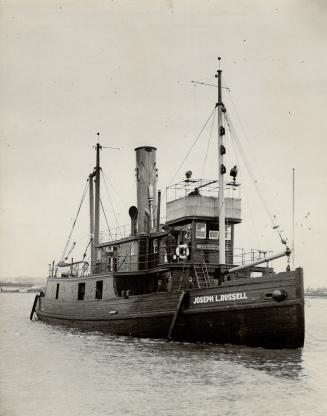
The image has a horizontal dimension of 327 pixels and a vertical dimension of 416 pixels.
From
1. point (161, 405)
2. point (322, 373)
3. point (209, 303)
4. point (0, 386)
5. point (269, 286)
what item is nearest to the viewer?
point (161, 405)

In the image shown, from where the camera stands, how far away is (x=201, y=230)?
2098 cm

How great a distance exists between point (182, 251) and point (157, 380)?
25.5ft

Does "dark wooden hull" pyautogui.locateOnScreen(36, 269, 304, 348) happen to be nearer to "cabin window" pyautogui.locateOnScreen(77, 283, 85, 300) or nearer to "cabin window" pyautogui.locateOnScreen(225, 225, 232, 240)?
"cabin window" pyautogui.locateOnScreen(225, 225, 232, 240)

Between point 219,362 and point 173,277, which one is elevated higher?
point 173,277

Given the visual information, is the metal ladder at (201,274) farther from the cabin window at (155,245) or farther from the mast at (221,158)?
the cabin window at (155,245)

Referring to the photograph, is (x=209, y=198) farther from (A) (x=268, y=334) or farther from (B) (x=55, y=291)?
(B) (x=55, y=291)

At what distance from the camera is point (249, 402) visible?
1073 cm

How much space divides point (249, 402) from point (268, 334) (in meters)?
5.83

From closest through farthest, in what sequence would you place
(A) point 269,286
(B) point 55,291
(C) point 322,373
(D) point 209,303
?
(C) point 322,373, (A) point 269,286, (D) point 209,303, (B) point 55,291

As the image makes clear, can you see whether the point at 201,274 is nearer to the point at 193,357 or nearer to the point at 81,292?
the point at 193,357

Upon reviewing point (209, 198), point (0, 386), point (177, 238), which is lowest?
point (0, 386)

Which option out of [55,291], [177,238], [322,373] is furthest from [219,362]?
[55,291]

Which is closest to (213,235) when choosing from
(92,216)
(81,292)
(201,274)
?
(201,274)

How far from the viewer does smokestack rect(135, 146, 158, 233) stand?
959 inches
